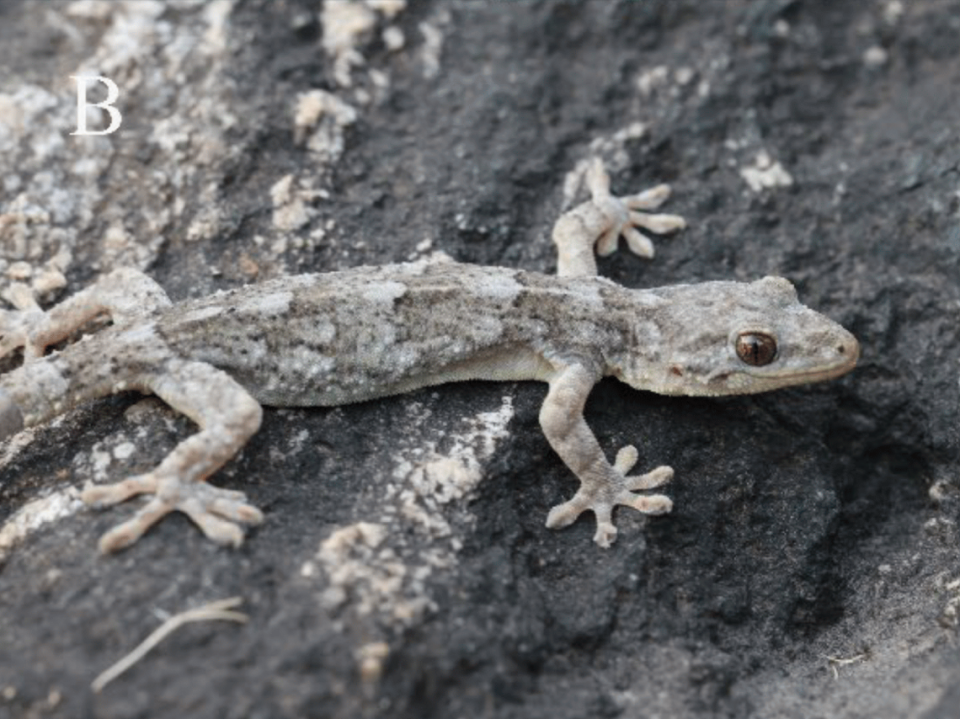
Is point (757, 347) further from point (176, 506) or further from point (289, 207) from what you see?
point (176, 506)

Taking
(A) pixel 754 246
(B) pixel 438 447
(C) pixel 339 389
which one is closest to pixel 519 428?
(B) pixel 438 447

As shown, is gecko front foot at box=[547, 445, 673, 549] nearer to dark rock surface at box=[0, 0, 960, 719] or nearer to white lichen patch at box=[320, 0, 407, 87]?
dark rock surface at box=[0, 0, 960, 719]

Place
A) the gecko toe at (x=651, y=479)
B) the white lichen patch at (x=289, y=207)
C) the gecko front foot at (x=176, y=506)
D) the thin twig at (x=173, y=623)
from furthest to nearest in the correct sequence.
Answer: the white lichen patch at (x=289, y=207), the gecko toe at (x=651, y=479), the gecko front foot at (x=176, y=506), the thin twig at (x=173, y=623)

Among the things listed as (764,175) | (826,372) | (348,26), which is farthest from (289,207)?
(826,372)

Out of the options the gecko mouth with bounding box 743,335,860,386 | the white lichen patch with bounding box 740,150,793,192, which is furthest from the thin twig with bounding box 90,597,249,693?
the white lichen patch with bounding box 740,150,793,192

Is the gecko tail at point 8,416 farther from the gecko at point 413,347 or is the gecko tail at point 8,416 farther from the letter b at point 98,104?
the letter b at point 98,104

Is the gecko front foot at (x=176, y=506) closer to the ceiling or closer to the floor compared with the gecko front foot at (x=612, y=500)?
closer to the ceiling

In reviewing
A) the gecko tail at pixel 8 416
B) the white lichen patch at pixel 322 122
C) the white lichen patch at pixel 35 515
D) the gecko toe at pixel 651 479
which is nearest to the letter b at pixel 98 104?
the white lichen patch at pixel 322 122
